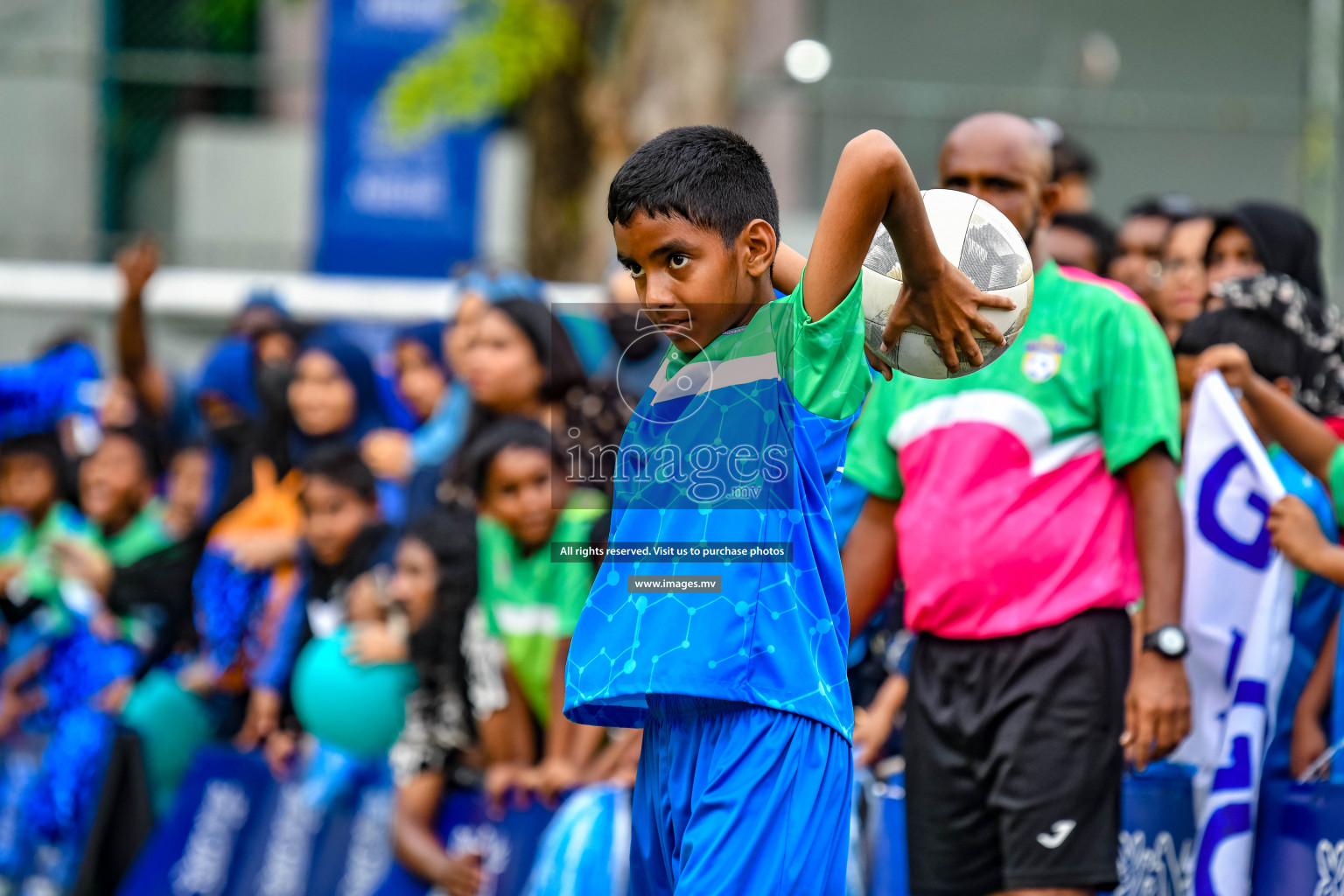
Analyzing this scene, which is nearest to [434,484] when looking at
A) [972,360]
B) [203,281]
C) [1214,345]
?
[1214,345]

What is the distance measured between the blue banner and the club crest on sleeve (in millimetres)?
7036

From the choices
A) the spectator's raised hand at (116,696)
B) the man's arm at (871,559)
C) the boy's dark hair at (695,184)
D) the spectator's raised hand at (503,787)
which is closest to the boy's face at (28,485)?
the spectator's raised hand at (116,696)

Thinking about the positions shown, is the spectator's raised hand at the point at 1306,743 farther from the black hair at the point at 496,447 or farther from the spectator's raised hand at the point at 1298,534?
the black hair at the point at 496,447

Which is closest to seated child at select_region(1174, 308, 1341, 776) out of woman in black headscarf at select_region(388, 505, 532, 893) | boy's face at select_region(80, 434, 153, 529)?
woman in black headscarf at select_region(388, 505, 532, 893)

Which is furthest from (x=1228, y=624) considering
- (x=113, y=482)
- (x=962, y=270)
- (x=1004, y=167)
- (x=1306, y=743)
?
(x=113, y=482)

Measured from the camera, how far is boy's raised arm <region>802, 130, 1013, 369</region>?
8.75 ft

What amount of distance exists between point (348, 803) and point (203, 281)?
661 centimetres

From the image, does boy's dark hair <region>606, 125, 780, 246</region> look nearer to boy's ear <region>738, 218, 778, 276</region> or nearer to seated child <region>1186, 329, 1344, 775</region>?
boy's ear <region>738, 218, 778, 276</region>

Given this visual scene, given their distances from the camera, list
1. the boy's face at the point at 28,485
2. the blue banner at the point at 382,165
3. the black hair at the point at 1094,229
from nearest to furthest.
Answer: the black hair at the point at 1094,229
the boy's face at the point at 28,485
the blue banner at the point at 382,165

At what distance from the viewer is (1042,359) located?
3.92 metres

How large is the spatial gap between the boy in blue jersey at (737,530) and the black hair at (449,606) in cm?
278

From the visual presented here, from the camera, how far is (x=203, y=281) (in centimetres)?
1174

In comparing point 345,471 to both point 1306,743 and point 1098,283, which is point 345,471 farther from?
point 1306,743

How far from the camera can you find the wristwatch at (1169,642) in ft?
12.3
